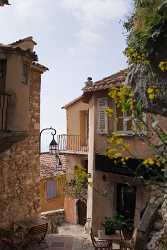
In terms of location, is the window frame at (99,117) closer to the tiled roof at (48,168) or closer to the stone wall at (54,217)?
the stone wall at (54,217)

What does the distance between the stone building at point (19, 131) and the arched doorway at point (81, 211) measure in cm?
559

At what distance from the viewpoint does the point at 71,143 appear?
2150 cm

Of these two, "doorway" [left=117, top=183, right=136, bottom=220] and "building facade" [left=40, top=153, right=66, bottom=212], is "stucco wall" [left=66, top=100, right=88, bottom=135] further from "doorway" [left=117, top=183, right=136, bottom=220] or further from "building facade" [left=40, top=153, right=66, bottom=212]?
"doorway" [left=117, top=183, right=136, bottom=220]

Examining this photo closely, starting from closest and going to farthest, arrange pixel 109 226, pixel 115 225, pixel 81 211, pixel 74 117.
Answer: pixel 109 226
pixel 115 225
pixel 81 211
pixel 74 117

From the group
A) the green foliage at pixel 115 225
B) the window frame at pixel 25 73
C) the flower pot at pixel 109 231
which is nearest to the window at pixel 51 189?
the green foliage at pixel 115 225

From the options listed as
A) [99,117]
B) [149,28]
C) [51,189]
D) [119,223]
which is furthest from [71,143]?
[149,28]

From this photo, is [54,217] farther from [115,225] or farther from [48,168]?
[115,225]

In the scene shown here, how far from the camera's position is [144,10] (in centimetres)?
1125

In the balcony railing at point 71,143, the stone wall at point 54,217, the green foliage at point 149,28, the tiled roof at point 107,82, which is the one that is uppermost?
the green foliage at point 149,28

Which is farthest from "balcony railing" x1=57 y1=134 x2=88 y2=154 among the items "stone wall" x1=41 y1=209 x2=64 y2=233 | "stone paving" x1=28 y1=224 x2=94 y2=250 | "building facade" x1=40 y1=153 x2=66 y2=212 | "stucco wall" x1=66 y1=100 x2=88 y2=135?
"stone paving" x1=28 y1=224 x2=94 y2=250

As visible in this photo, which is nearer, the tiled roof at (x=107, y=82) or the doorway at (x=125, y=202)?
the tiled roof at (x=107, y=82)

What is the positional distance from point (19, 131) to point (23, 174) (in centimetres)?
427

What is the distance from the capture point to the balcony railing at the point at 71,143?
69.3ft

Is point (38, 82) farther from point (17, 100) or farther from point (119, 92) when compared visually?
point (119, 92)
